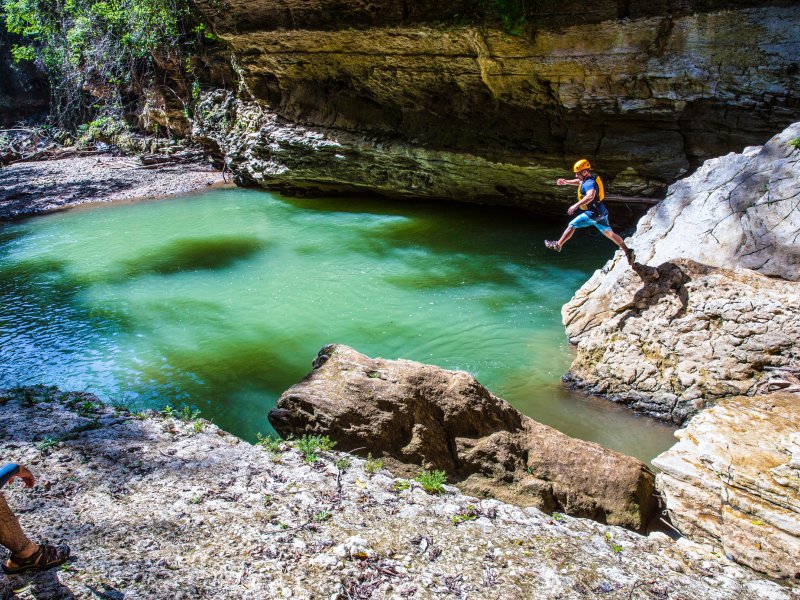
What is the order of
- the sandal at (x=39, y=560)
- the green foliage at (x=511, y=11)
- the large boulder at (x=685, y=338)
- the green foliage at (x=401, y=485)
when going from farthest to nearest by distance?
the green foliage at (x=511, y=11) → the large boulder at (x=685, y=338) → the green foliage at (x=401, y=485) → the sandal at (x=39, y=560)

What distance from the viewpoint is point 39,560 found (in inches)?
105

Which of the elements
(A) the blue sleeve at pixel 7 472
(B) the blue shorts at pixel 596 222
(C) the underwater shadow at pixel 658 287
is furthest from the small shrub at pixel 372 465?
(B) the blue shorts at pixel 596 222

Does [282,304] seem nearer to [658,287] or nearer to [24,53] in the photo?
[658,287]

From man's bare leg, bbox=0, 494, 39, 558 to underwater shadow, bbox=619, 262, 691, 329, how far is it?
5287 mm

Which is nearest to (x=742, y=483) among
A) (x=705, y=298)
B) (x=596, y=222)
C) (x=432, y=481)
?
(x=432, y=481)

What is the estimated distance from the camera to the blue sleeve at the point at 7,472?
2.47 meters

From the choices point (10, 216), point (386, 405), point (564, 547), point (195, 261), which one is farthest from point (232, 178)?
point (564, 547)

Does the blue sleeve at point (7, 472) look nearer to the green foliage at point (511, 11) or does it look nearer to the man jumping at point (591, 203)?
the man jumping at point (591, 203)


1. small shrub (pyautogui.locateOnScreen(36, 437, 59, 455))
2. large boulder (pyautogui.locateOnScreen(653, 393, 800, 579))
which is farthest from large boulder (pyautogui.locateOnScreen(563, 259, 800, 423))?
small shrub (pyautogui.locateOnScreen(36, 437, 59, 455))

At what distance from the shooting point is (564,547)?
335 centimetres

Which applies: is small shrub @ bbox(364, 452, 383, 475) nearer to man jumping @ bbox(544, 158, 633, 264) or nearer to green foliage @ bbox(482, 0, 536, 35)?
man jumping @ bbox(544, 158, 633, 264)

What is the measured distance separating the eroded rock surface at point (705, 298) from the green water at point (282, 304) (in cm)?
43

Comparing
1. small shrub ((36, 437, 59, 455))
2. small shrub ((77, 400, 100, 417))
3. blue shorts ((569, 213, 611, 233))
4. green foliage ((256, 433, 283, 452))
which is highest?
blue shorts ((569, 213, 611, 233))

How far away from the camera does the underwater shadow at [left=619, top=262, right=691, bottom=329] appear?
5.62 m
